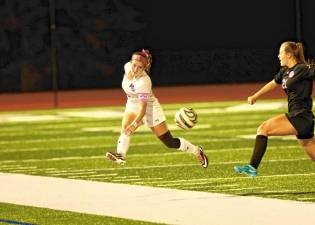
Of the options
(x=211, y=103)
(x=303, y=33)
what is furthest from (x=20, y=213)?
(x=303, y=33)

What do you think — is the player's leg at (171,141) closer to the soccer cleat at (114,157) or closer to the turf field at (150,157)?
the turf field at (150,157)

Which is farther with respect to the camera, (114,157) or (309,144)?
(114,157)

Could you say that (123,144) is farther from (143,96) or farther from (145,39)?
(145,39)

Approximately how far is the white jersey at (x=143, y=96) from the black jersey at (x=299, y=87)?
1.88 meters

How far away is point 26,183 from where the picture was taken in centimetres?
1387

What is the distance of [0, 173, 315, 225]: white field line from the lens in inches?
410

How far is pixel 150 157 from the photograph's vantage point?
17.2 m

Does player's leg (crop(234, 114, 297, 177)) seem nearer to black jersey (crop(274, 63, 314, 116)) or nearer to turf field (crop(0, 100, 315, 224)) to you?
black jersey (crop(274, 63, 314, 116))

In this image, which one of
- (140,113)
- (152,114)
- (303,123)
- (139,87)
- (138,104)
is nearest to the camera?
(303,123)

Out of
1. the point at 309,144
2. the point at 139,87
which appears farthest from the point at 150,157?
the point at 309,144

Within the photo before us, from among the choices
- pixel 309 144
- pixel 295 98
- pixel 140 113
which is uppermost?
pixel 295 98

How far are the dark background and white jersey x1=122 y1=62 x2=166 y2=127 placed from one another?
2458 centimetres

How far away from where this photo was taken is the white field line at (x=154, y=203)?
10.4m

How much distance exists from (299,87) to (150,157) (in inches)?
205
